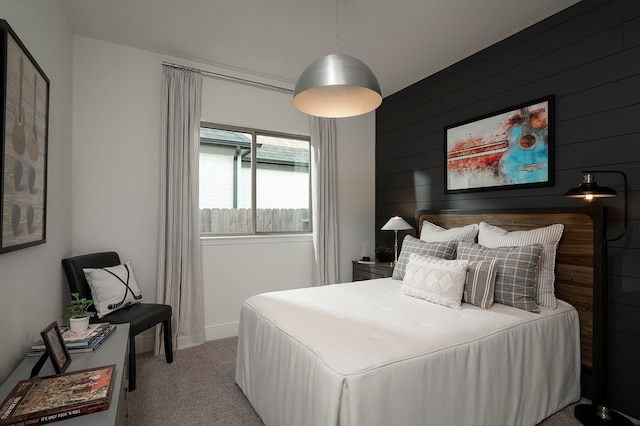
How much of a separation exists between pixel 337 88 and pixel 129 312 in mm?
2238

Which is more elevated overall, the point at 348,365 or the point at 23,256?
the point at 23,256

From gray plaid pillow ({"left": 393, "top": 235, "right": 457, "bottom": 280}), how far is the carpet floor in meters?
1.23

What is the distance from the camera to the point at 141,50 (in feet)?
10.4

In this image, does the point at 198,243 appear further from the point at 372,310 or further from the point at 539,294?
the point at 539,294

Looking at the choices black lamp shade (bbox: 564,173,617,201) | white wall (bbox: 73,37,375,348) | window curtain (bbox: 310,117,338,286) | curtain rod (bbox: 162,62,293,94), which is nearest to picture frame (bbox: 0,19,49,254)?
white wall (bbox: 73,37,375,348)

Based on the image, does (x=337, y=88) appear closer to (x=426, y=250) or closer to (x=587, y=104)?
(x=426, y=250)

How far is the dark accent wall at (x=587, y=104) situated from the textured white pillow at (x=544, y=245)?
11.1 inches

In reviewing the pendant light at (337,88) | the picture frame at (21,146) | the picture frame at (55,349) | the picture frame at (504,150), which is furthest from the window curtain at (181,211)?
the picture frame at (504,150)

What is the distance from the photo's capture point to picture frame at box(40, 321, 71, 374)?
4.74 ft

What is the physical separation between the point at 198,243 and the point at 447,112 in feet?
9.35

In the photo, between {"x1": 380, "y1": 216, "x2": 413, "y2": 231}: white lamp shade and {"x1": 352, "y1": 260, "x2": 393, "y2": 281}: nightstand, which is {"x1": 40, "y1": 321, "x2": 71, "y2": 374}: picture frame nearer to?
{"x1": 352, "y1": 260, "x2": 393, "y2": 281}: nightstand

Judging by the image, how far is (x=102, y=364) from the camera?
64.0 inches

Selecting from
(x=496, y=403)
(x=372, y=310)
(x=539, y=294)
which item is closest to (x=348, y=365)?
(x=372, y=310)

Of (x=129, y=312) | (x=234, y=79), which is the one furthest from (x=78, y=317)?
(x=234, y=79)
